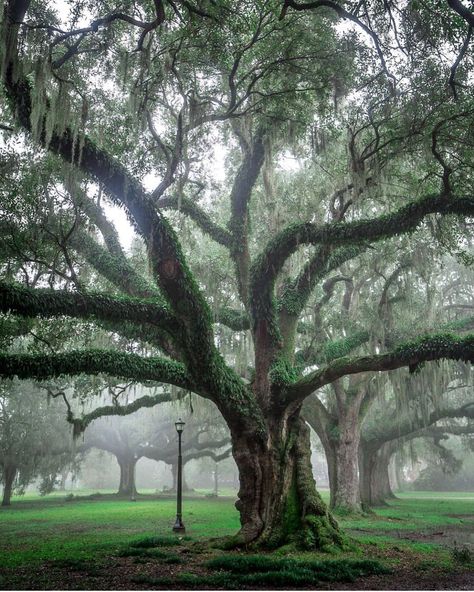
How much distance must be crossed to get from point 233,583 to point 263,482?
11.9ft

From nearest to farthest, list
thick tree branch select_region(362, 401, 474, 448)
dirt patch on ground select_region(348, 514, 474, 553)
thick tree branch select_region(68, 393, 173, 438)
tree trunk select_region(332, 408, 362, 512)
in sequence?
dirt patch on ground select_region(348, 514, 474, 553) < thick tree branch select_region(68, 393, 173, 438) < tree trunk select_region(332, 408, 362, 512) < thick tree branch select_region(362, 401, 474, 448)

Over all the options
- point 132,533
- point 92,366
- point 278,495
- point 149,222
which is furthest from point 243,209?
point 132,533

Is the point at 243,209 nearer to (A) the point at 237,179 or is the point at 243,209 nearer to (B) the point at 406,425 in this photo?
(A) the point at 237,179

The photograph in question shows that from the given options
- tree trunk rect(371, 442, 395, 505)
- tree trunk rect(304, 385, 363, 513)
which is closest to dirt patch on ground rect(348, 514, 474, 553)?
tree trunk rect(304, 385, 363, 513)

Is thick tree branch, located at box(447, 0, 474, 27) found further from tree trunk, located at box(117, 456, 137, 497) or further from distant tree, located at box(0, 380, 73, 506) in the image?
tree trunk, located at box(117, 456, 137, 497)

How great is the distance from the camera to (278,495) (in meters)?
10.2

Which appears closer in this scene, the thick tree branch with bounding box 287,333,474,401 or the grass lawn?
the grass lawn

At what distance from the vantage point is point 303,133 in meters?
11.5

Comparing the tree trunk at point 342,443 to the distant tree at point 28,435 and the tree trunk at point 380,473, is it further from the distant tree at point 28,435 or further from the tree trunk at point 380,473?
the distant tree at point 28,435

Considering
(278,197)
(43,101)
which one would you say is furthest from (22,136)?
(278,197)

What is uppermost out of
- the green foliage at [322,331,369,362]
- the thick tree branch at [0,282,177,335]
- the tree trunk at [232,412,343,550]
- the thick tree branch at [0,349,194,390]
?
the green foliage at [322,331,369,362]

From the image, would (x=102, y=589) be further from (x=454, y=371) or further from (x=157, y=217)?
(x=454, y=371)

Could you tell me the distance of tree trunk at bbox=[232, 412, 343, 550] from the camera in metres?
9.68

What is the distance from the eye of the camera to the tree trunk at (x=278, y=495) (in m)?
9.68
